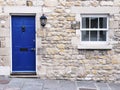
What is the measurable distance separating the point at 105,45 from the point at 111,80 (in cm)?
137

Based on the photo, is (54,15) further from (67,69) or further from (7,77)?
(7,77)

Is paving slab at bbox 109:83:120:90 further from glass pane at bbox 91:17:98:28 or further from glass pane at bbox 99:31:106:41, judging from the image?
glass pane at bbox 91:17:98:28

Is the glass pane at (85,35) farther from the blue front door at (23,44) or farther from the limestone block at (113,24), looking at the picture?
the blue front door at (23,44)

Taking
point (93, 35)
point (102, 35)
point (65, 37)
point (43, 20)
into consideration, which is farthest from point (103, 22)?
point (43, 20)

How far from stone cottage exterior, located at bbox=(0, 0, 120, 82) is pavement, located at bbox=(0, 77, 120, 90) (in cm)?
32

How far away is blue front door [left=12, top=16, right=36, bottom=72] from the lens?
36.2 ft

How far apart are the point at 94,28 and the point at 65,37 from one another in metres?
1.18

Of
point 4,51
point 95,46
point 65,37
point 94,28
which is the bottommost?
point 4,51

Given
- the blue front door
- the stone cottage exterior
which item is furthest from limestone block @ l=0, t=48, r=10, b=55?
the blue front door

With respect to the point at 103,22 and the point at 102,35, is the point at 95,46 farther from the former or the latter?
the point at 103,22

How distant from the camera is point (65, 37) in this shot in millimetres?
10875

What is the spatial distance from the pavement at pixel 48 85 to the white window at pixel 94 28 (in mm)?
1572

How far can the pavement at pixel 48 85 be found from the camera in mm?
9753

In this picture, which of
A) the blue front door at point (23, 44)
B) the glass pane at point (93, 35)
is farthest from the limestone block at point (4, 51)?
the glass pane at point (93, 35)
